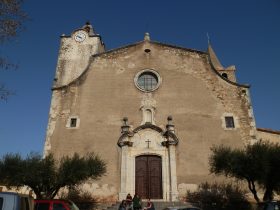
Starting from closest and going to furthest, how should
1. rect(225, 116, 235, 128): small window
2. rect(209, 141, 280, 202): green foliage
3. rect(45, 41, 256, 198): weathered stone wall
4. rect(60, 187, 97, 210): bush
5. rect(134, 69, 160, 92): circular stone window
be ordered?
rect(209, 141, 280, 202): green foliage → rect(60, 187, 97, 210): bush → rect(45, 41, 256, 198): weathered stone wall → rect(225, 116, 235, 128): small window → rect(134, 69, 160, 92): circular stone window

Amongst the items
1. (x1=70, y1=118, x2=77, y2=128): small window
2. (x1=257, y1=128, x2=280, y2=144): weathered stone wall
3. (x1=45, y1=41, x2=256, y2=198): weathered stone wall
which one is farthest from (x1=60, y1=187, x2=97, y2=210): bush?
(x1=257, y1=128, x2=280, y2=144): weathered stone wall

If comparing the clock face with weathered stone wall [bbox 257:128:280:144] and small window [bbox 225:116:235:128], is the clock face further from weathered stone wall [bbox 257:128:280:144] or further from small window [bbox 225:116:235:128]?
weathered stone wall [bbox 257:128:280:144]

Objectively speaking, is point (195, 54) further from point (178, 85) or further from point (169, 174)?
point (169, 174)

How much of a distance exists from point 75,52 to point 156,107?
420 inches

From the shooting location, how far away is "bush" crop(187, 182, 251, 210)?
15695 mm

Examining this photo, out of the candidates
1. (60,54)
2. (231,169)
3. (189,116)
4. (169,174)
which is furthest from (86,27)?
(231,169)

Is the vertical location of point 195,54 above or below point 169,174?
above


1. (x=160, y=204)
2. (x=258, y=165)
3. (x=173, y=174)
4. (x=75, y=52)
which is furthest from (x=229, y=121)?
(x=75, y=52)

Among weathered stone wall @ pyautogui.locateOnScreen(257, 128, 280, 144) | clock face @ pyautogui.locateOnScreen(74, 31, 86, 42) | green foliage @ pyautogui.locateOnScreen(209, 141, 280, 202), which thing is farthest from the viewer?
clock face @ pyautogui.locateOnScreen(74, 31, 86, 42)

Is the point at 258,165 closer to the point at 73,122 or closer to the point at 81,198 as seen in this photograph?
the point at 81,198

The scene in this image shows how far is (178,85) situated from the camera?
19.0 m

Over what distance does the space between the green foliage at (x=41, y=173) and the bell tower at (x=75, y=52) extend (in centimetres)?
1054

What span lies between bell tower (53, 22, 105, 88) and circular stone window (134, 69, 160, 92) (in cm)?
673

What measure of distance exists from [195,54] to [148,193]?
9616mm
